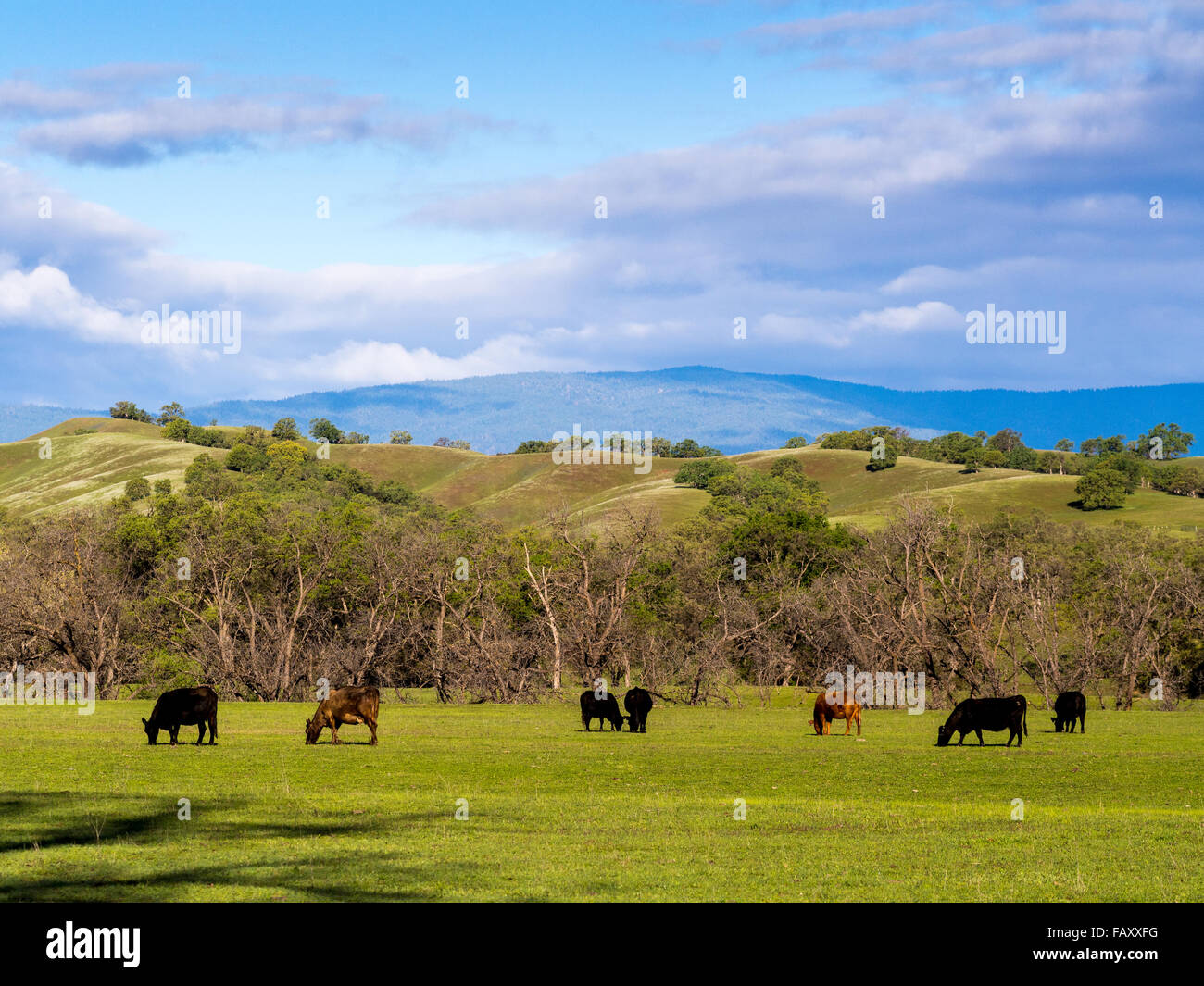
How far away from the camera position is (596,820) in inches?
731

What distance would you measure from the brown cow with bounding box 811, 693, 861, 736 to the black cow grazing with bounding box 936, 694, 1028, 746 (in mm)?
3819

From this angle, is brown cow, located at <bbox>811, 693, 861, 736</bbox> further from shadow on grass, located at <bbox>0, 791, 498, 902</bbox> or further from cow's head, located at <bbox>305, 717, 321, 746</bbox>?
shadow on grass, located at <bbox>0, 791, 498, 902</bbox>

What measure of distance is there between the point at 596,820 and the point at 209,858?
595 centimetres

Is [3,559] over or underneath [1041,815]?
over

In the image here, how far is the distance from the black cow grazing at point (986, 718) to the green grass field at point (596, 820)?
66 centimetres

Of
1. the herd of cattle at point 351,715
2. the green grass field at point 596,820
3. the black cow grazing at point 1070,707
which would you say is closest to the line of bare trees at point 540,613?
the black cow grazing at point 1070,707

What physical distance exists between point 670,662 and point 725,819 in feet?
155

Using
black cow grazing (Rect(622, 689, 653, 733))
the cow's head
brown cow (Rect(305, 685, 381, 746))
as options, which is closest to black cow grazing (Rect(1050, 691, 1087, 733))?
black cow grazing (Rect(622, 689, 653, 733))

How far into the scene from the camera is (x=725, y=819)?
18688 mm

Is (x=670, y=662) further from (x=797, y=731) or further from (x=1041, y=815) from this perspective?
(x=1041, y=815)

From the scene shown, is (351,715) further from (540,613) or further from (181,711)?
(540,613)

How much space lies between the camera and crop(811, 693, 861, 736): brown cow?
38.5 metres
